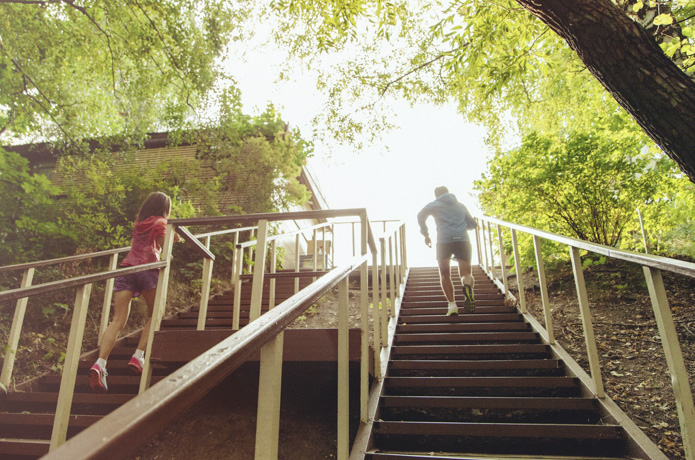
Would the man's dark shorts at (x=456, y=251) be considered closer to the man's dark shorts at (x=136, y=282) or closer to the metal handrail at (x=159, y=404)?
the man's dark shorts at (x=136, y=282)

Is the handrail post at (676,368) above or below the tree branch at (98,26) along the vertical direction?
below

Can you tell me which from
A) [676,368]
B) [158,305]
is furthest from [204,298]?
[676,368]

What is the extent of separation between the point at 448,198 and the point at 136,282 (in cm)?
344

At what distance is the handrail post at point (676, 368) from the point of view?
4.77 ft

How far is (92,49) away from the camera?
629 centimetres

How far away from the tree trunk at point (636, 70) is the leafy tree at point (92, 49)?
578 cm

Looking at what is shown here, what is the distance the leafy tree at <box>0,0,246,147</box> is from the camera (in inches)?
221

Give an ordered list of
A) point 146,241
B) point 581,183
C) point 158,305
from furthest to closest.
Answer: point 581,183 < point 146,241 < point 158,305

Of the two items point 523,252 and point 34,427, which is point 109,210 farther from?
point 523,252

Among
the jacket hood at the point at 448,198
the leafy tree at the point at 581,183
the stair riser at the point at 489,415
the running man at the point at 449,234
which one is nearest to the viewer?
the stair riser at the point at 489,415

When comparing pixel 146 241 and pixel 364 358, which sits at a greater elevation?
pixel 146 241

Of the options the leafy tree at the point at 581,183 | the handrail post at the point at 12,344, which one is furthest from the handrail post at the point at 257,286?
A: the leafy tree at the point at 581,183

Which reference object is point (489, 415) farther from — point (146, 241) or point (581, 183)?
point (581, 183)

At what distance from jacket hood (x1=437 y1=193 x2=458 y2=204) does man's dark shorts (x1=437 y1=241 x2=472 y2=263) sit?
53 centimetres
